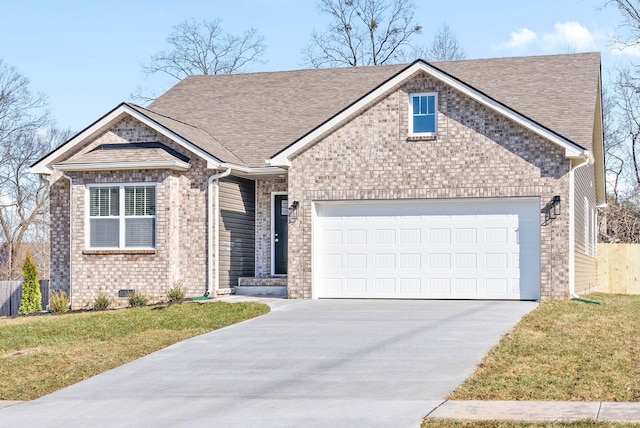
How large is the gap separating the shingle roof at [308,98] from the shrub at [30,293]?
549 cm

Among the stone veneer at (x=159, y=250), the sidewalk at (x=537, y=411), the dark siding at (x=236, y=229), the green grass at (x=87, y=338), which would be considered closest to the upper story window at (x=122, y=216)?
the stone veneer at (x=159, y=250)

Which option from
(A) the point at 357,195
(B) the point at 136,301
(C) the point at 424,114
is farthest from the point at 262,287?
(C) the point at 424,114

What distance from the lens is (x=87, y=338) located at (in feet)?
54.0

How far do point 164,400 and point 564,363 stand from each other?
5.35 m

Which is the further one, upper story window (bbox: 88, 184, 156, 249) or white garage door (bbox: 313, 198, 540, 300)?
upper story window (bbox: 88, 184, 156, 249)

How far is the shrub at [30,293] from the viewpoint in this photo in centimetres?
2516

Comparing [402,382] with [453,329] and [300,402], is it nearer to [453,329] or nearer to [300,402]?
[300,402]

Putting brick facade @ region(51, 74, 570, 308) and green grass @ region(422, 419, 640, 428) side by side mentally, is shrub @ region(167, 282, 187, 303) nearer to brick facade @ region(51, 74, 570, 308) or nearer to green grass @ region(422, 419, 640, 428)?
brick facade @ region(51, 74, 570, 308)

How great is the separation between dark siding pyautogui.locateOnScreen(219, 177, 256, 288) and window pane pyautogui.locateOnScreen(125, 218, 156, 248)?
67.4 inches

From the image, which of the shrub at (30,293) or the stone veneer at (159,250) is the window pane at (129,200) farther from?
the shrub at (30,293)

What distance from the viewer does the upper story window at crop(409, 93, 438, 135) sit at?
69.5ft

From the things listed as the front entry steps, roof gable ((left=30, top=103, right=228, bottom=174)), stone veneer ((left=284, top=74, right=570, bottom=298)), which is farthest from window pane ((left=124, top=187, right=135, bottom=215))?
stone veneer ((left=284, top=74, right=570, bottom=298))

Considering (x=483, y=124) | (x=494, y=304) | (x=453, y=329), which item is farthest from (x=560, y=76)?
(x=453, y=329)

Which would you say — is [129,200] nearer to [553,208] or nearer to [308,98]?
[308,98]
